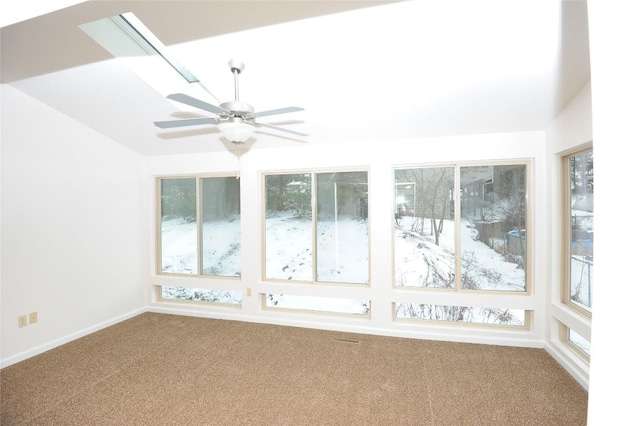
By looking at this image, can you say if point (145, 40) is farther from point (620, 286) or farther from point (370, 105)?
point (620, 286)

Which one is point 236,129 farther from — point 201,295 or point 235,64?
point 201,295

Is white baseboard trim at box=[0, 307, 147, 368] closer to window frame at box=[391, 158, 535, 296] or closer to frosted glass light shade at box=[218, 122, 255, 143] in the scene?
frosted glass light shade at box=[218, 122, 255, 143]

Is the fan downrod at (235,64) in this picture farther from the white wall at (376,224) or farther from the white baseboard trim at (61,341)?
the white baseboard trim at (61,341)

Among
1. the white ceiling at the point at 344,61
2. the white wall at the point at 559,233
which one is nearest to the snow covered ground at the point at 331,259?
the white wall at the point at 559,233

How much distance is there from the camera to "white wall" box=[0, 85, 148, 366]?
277 centimetres

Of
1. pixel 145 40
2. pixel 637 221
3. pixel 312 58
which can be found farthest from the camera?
pixel 312 58

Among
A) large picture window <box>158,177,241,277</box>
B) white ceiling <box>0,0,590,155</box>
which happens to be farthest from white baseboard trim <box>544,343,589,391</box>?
large picture window <box>158,177,241,277</box>

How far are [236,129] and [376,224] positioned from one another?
7.09 ft

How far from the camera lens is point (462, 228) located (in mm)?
3297

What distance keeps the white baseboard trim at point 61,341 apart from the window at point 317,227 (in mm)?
2086

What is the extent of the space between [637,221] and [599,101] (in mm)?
275

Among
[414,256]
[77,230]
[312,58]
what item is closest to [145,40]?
[312,58]

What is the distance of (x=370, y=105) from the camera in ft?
8.97

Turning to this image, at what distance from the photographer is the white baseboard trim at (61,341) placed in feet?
9.04
